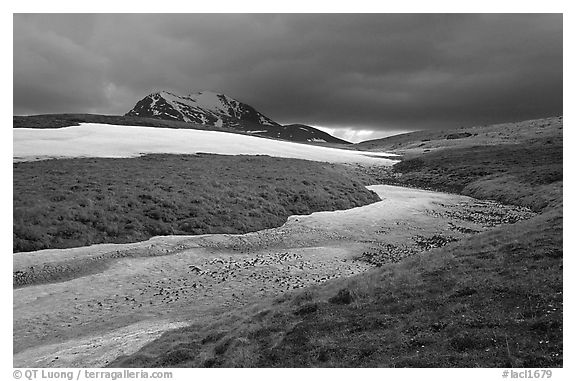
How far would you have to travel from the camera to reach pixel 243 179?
172ft

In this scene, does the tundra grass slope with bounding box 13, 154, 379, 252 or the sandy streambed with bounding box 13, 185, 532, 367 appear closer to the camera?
the sandy streambed with bounding box 13, 185, 532, 367

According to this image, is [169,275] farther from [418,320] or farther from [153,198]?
[418,320]

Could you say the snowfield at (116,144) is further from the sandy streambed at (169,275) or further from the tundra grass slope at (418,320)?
the tundra grass slope at (418,320)

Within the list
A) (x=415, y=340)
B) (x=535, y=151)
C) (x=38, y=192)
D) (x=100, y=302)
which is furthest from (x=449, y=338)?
(x=535, y=151)

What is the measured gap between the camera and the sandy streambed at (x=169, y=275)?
19203mm

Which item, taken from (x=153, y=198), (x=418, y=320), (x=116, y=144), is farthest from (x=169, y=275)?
(x=116, y=144)

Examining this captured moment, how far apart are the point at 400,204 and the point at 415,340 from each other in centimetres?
4089

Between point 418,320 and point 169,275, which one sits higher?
point 418,320

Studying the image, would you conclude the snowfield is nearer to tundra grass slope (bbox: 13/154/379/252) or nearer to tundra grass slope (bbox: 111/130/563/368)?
tundra grass slope (bbox: 13/154/379/252)

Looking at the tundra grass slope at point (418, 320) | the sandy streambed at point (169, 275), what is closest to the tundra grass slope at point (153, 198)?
the sandy streambed at point (169, 275)

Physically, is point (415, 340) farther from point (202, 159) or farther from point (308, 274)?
point (202, 159)

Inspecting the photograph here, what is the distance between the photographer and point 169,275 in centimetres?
2711

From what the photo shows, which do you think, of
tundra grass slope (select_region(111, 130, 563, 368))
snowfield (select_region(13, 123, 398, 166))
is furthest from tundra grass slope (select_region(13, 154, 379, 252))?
tundra grass slope (select_region(111, 130, 563, 368))

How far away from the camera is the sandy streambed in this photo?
1920cm
